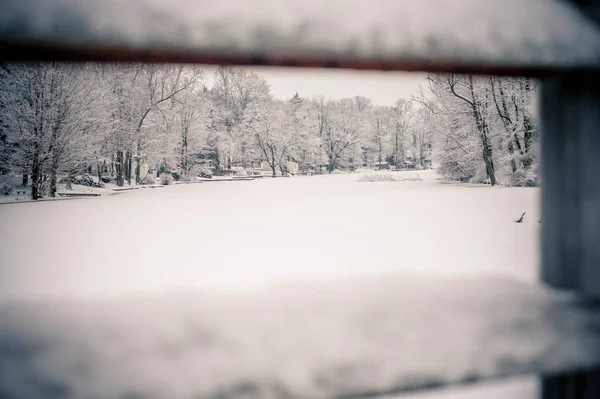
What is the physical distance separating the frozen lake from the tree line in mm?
1608

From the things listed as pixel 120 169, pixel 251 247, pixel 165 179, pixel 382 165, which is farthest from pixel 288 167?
pixel 251 247

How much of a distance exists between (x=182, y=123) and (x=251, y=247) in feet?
70.4

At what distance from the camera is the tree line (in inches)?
494

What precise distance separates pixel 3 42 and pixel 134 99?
21.7 metres

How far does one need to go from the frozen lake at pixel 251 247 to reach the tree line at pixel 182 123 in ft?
5.27

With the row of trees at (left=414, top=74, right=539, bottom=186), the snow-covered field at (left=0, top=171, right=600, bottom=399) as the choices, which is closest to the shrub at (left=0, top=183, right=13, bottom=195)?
the snow-covered field at (left=0, top=171, right=600, bottom=399)

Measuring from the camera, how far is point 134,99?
1969 centimetres

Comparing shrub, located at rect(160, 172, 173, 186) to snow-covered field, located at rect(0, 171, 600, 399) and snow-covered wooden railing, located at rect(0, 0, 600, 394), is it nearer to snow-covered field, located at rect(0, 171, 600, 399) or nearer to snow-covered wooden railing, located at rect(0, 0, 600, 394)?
snow-covered field, located at rect(0, 171, 600, 399)

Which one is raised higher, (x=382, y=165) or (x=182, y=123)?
(x=182, y=123)

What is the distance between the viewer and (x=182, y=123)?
2373cm

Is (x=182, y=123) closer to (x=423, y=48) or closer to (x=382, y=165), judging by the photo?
(x=423, y=48)

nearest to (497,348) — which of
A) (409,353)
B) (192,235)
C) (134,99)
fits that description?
(409,353)

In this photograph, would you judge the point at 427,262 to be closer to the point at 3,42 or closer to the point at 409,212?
the point at 3,42

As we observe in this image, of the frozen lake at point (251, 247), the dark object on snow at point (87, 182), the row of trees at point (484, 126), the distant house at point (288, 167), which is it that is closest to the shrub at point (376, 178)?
the row of trees at point (484, 126)
